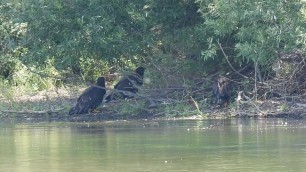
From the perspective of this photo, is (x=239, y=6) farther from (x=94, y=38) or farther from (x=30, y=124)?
(x=30, y=124)

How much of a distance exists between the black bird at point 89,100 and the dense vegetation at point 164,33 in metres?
0.84

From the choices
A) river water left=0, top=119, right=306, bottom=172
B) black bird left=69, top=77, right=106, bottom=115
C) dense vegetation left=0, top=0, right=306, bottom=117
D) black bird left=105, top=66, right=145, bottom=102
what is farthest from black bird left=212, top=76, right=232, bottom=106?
black bird left=69, top=77, right=106, bottom=115

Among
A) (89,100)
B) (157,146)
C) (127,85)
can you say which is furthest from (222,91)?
(157,146)

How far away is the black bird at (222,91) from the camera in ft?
59.8

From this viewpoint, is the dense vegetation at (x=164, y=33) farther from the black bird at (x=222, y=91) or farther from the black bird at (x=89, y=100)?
the black bird at (x=89, y=100)

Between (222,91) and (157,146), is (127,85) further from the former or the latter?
(157,146)

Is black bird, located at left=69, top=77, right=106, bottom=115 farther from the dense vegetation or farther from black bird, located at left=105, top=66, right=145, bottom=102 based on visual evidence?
the dense vegetation

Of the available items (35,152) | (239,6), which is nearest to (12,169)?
(35,152)

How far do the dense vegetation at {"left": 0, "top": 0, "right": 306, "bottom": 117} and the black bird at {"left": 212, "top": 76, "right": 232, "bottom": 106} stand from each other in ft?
1.54

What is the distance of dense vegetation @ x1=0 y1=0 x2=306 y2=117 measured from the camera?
16531 millimetres

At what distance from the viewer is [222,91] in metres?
18.2

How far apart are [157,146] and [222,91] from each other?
5995 millimetres

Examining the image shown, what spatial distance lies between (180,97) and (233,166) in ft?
31.0

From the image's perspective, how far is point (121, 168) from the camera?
33.0ft
